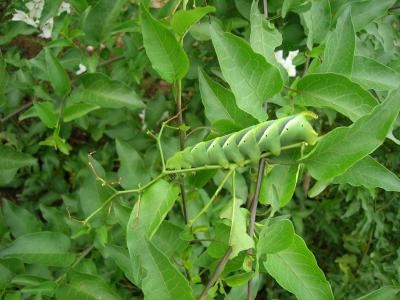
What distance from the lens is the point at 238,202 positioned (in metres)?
0.75

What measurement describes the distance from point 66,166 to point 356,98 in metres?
1.36

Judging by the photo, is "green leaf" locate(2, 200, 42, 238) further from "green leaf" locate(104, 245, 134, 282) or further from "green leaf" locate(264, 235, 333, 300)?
"green leaf" locate(264, 235, 333, 300)

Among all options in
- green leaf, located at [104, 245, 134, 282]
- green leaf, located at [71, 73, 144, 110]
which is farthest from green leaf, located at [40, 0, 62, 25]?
green leaf, located at [104, 245, 134, 282]

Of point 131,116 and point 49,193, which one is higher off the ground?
point 131,116

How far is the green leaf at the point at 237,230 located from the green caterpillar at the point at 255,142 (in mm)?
69

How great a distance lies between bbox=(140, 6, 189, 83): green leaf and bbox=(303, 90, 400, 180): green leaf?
252mm

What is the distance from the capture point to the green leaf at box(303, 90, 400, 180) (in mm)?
608

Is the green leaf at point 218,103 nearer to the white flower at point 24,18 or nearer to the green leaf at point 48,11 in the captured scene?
the green leaf at point 48,11

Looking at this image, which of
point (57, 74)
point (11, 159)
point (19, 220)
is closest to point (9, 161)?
point (11, 159)

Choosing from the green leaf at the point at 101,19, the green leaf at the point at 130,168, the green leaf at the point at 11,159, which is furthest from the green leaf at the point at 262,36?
the green leaf at the point at 11,159

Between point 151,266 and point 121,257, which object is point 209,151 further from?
point 121,257

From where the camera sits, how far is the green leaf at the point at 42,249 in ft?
3.42

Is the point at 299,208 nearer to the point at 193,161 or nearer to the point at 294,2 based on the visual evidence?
the point at 294,2

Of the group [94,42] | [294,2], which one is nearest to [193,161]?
[294,2]
